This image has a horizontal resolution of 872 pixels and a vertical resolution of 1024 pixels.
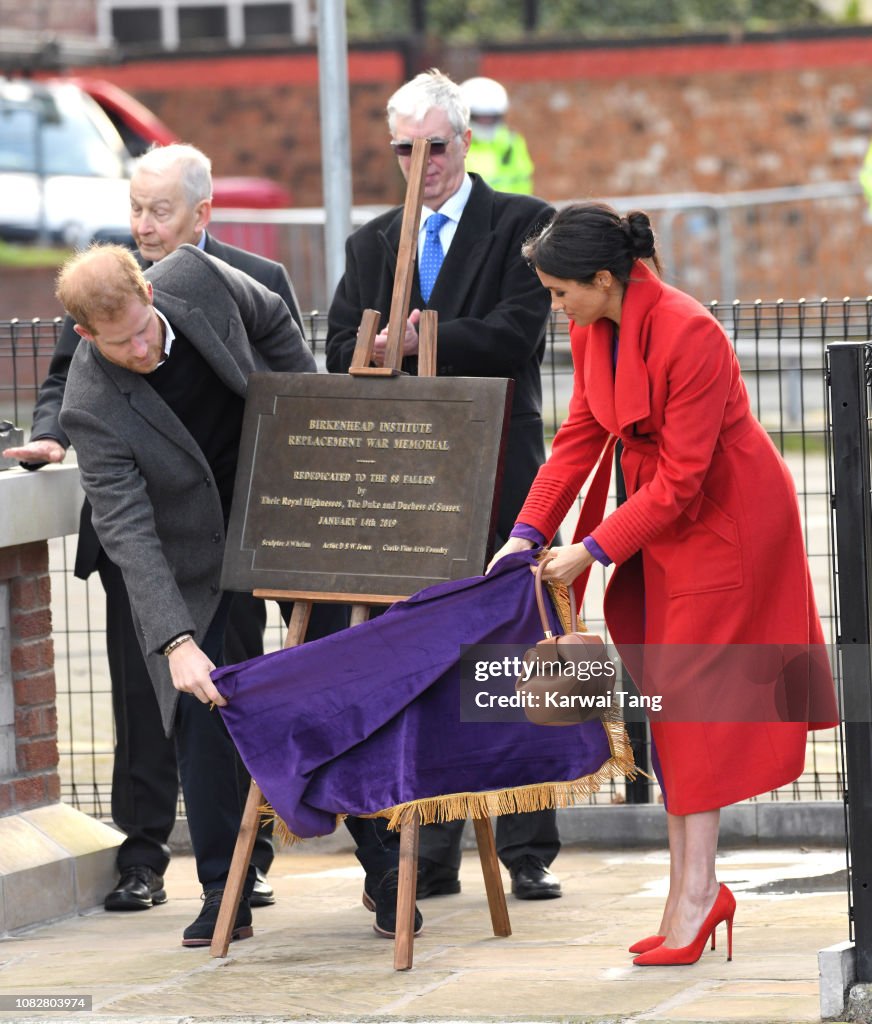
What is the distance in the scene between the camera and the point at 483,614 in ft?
16.0

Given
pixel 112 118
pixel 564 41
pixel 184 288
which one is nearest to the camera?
pixel 184 288

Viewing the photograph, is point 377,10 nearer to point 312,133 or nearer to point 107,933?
point 312,133

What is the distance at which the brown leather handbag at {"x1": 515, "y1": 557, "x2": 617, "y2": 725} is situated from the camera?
15.2 feet

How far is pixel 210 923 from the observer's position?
17.2ft

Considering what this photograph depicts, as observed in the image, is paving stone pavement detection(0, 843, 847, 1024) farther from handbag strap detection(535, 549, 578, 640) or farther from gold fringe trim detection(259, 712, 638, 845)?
handbag strap detection(535, 549, 578, 640)

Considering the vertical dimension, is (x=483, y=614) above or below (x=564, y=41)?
below

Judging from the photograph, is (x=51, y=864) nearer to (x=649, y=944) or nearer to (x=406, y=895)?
(x=406, y=895)

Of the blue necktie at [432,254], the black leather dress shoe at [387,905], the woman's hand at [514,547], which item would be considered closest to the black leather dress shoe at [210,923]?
the black leather dress shoe at [387,905]

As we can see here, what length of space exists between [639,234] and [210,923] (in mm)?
2136

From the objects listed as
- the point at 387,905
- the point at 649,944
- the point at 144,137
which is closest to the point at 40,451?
the point at 387,905

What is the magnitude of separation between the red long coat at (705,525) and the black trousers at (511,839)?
44.5 inches

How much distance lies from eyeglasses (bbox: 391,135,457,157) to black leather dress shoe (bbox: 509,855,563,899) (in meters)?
2.05

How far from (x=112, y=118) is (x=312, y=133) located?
3982mm

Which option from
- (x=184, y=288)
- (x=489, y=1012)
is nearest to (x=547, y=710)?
(x=489, y=1012)
